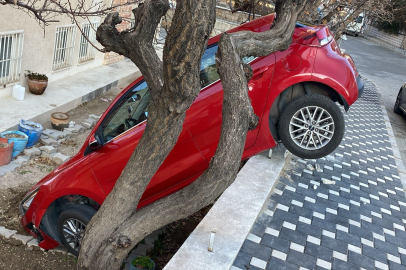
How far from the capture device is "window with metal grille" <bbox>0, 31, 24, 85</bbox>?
417 inches

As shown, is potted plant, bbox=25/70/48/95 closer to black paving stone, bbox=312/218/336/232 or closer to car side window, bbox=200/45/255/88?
car side window, bbox=200/45/255/88

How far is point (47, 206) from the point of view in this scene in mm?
5715

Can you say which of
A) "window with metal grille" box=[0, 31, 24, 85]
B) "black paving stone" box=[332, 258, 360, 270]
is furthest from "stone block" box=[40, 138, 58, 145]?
"black paving stone" box=[332, 258, 360, 270]

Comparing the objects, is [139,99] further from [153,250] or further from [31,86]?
[31,86]

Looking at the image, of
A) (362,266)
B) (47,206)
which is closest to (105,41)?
(47,206)

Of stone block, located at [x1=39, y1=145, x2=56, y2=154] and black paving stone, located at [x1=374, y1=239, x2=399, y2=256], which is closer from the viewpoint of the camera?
black paving stone, located at [x1=374, y1=239, x2=399, y2=256]

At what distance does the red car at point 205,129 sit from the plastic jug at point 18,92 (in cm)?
541

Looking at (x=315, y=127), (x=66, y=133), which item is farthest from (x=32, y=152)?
(x=315, y=127)

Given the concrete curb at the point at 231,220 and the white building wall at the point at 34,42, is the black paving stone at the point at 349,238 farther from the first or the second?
the white building wall at the point at 34,42

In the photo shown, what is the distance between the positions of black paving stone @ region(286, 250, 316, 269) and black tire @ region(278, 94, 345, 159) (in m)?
1.56

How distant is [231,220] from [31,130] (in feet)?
18.3

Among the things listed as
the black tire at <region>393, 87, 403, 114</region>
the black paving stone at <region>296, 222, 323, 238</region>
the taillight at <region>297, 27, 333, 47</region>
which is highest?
the taillight at <region>297, 27, 333, 47</region>

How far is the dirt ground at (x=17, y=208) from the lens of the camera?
19.2ft

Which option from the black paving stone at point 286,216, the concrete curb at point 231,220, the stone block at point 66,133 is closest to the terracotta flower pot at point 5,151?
the stone block at point 66,133
